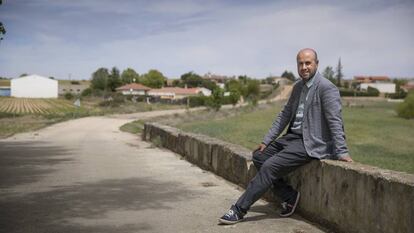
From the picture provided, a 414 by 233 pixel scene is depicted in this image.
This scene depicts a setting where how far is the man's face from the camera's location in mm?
5418

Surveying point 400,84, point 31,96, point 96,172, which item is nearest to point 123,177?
point 96,172

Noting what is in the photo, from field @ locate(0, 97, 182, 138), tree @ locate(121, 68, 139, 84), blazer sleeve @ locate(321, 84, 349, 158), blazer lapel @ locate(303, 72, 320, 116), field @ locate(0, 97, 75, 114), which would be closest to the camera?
blazer sleeve @ locate(321, 84, 349, 158)

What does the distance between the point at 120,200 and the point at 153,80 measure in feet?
494

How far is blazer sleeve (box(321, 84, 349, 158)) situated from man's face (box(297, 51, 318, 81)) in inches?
10.5

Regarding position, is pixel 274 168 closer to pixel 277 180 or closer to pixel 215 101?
pixel 277 180

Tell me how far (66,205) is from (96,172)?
3119 millimetres

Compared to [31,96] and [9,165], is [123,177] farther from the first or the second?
[31,96]

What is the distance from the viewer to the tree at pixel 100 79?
127 meters

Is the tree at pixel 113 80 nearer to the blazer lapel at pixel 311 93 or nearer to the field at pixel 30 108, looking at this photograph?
the field at pixel 30 108

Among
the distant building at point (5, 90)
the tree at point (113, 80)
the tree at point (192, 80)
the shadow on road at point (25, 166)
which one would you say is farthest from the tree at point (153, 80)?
the shadow on road at point (25, 166)

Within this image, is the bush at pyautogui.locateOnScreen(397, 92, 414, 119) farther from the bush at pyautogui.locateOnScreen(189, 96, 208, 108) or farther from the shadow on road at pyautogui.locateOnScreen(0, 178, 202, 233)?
the shadow on road at pyautogui.locateOnScreen(0, 178, 202, 233)

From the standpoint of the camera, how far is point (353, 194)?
4648mm

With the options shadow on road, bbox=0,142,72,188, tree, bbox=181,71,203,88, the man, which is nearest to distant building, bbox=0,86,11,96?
tree, bbox=181,71,203,88

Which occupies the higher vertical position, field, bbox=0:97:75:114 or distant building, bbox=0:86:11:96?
distant building, bbox=0:86:11:96
